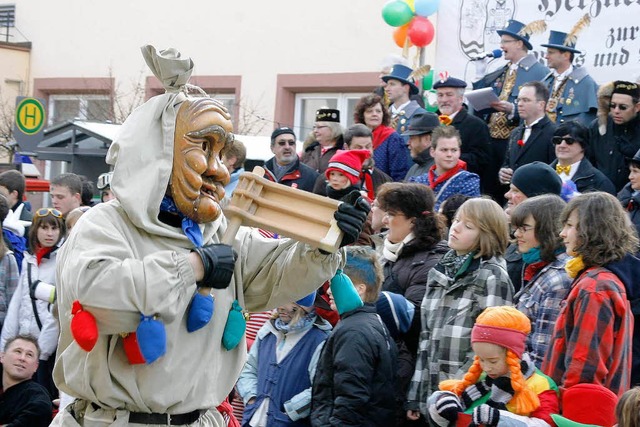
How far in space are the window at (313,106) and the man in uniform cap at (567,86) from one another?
633cm

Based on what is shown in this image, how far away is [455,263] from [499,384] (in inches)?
41.0

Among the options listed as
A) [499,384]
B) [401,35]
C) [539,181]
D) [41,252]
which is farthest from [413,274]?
[401,35]

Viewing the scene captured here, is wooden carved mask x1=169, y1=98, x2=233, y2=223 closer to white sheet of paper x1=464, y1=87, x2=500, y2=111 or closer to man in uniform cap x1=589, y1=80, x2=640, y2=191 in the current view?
man in uniform cap x1=589, y1=80, x2=640, y2=191

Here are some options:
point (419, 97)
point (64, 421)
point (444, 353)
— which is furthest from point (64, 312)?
point (419, 97)

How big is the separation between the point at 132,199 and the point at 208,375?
2.41 feet

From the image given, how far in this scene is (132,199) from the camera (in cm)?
388

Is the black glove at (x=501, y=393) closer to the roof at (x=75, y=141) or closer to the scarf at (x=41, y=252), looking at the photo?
the scarf at (x=41, y=252)

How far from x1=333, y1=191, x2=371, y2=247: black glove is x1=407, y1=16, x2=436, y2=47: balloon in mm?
7876

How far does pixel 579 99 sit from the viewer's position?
28.7 feet

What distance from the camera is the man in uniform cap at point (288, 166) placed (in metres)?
8.95

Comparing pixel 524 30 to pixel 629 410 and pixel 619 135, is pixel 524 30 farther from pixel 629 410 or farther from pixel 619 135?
pixel 629 410

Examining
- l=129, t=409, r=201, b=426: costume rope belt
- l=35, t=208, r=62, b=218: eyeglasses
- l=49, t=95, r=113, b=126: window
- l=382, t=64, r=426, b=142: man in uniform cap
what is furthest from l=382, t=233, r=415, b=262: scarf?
l=49, t=95, r=113, b=126: window

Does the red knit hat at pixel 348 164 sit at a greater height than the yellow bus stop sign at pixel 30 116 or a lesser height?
lesser

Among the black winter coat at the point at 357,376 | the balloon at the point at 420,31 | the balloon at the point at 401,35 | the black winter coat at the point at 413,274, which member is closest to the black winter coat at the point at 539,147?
the black winter coat at the point at 413,274
